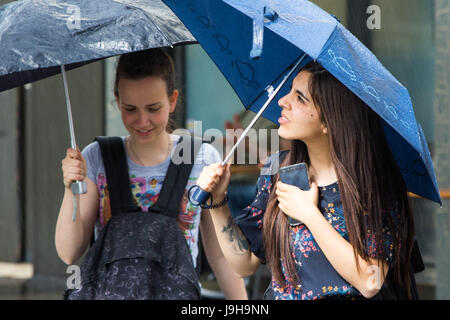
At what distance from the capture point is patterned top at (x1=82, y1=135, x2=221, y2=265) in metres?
3.02

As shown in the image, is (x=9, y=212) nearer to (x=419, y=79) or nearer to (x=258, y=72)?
(x=419, y=79)

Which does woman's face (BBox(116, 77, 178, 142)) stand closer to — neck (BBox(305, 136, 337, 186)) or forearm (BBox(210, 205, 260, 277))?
forearm (BBox(210, 205, 260, 277))

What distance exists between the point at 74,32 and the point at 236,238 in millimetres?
1036

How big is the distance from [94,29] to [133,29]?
0.16 m

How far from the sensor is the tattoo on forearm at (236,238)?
2598 millimetres

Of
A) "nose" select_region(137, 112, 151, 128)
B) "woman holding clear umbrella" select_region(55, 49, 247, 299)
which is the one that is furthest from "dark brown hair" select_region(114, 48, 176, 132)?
"nose" select_region(137, 112, 151, 128)

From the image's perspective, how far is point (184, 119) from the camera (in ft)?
21.3

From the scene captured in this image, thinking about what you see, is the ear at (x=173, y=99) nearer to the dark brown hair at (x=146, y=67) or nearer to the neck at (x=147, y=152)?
the dark brown hair at (x=146, y=67)

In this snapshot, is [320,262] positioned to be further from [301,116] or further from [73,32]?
[73,32]

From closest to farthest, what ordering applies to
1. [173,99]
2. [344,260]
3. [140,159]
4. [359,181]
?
[344,260]
[359,181]
[140,159]
[173,99]

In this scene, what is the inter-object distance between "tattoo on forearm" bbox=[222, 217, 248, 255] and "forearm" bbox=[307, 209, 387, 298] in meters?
0.37

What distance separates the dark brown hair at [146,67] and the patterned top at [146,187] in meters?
0.35

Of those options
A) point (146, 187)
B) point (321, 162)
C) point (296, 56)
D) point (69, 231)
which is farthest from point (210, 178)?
point (69, 231)
